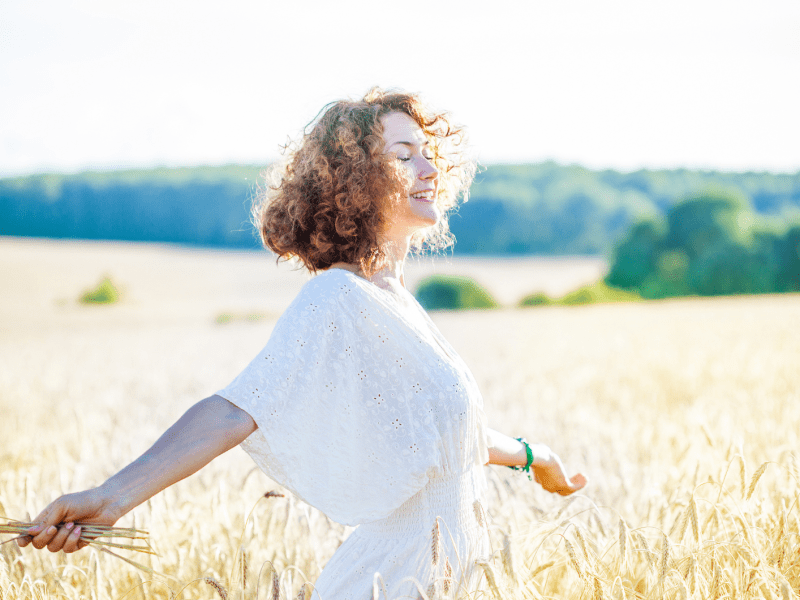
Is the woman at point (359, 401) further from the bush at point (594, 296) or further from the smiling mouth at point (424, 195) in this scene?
the bush at point (594, 296)

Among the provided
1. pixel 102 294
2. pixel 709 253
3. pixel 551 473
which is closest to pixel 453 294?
pixel 102 294

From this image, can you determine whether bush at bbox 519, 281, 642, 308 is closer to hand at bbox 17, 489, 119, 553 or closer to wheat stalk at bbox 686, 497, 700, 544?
wheat stalk at bbox 686, 497, 700, 544

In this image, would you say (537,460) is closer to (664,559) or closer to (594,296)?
(664,559)

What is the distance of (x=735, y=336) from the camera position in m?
9.05

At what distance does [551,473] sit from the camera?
192cm

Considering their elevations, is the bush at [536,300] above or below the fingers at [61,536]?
below

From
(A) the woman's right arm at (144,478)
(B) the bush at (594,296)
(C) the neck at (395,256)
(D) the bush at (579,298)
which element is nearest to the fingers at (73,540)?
(A) the woman's right arm at (144,478)

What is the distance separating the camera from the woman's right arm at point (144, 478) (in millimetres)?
1165

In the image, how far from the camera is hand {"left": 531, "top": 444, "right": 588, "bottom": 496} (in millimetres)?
1882

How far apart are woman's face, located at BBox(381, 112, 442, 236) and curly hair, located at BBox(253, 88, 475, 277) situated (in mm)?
21

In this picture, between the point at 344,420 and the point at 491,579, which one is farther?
the point at 344,420

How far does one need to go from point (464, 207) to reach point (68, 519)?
62.4 metres

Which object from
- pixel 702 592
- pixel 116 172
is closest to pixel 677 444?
pixel 702 592

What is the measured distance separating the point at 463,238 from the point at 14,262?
33.1 metres
